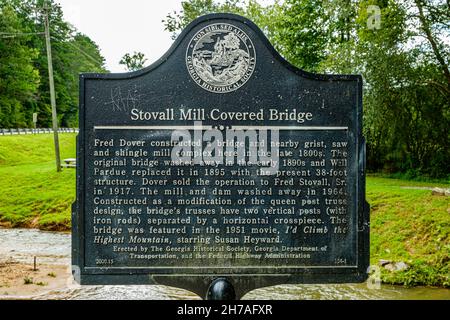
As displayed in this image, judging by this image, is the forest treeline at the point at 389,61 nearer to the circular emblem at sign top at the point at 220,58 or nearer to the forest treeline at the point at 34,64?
the circular emblem at sign top at the point at 220,58

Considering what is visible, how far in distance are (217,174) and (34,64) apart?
1974 inches

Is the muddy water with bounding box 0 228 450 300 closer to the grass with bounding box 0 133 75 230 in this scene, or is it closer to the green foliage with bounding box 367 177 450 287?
the green foliage with bounding box 367 177 450 287

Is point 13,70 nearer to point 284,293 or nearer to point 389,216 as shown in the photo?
point 389,216

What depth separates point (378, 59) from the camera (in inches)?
602

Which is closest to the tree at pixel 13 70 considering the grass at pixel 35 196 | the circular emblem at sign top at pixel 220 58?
the grass at pixel 35 196

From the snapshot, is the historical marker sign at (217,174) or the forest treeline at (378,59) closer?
the historical marker sign at (217,174)

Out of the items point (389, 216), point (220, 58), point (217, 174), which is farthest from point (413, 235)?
point (220, 58)

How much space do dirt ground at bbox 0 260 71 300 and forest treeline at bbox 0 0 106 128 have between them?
2465cm

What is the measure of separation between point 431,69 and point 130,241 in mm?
15164

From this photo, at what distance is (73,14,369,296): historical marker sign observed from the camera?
17.1 ft

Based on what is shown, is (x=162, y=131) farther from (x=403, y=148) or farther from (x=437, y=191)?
(x=403, y=148)

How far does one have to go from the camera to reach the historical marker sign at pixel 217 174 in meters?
5.21

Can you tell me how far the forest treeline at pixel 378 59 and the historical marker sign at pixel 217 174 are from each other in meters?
11.1

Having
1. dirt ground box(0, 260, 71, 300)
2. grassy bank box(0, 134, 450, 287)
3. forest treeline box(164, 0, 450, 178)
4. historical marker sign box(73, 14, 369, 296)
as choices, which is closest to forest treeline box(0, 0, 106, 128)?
grassy bank box(0, 134, 450, 287)
